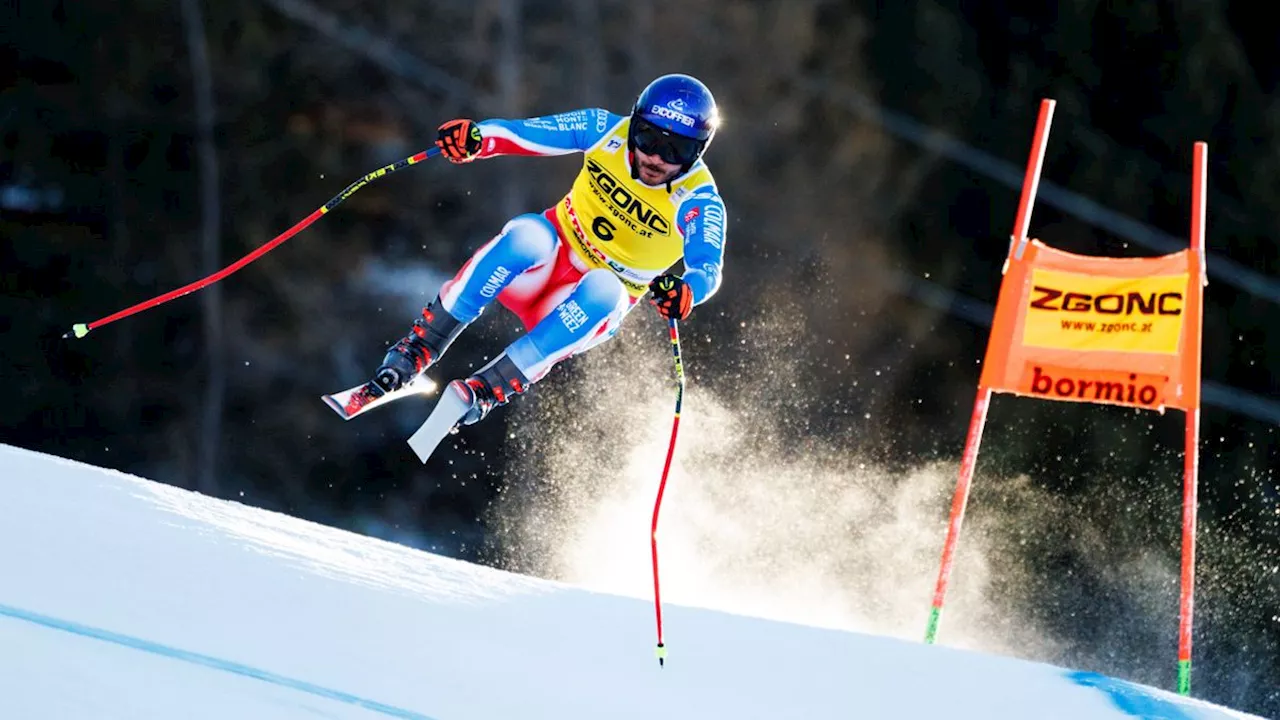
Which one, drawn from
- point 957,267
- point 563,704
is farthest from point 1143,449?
point 563,704

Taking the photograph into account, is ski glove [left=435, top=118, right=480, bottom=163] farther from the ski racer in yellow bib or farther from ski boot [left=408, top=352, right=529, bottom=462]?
ski boot [left=408, top=352, right=529, bottom=462]

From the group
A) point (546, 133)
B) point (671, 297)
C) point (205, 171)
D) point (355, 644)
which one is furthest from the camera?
point (205, 171)

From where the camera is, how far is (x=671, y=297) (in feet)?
11.1

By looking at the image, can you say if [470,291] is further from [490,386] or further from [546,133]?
[546,133]

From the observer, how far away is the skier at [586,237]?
3.67 metres

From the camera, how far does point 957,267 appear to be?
327 inches

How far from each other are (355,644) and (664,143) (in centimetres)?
152

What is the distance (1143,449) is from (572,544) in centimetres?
320

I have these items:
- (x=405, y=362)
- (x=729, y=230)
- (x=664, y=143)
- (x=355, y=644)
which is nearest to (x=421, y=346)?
(x=405, y=362)

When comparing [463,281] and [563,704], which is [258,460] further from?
[563,704]

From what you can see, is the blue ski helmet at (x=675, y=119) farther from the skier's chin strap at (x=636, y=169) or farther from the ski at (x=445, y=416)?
the ski at (x=445, y=416)

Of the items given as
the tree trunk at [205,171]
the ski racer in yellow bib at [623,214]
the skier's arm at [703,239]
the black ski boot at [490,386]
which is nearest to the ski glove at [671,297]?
the skier's arm at [703,239]

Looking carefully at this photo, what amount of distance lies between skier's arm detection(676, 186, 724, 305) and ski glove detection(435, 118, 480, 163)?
0.57 meters

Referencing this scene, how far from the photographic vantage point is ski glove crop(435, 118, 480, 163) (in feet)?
12.3
